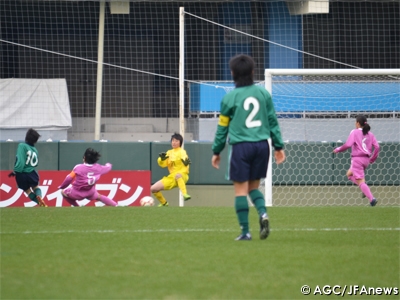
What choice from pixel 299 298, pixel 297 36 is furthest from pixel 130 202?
pixel 299 298

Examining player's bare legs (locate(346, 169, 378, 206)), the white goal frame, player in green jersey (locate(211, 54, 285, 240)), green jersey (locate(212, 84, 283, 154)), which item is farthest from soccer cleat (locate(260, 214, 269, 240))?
player's bare legs (locate(346, 169, 378, 206))

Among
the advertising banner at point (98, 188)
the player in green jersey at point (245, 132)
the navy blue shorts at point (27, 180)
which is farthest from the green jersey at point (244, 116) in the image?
the advertising banner at point (98, 188)

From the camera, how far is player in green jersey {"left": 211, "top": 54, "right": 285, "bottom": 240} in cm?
757

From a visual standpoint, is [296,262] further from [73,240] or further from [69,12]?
[69,12]

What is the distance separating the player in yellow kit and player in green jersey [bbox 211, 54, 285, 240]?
8.12 meters

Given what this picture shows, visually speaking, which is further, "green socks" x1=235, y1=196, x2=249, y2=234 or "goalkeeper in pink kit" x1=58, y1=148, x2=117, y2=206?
"goalkeeper in pink kit" x1=58, y1=148, x2=117, y2=206

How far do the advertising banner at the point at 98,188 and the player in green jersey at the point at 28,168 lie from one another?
88cm

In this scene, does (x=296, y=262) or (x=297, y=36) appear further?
(x=297, y=36)

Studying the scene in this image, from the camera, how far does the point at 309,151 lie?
18625 mm

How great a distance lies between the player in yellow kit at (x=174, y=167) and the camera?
1584cm

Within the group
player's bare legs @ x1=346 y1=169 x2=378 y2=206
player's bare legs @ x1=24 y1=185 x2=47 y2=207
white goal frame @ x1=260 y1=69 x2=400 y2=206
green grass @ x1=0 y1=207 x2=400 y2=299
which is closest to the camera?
green grass @ x1=0 y1=207 x2=400 y2=299

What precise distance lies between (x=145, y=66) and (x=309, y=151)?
649 cm

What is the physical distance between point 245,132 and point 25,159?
8933 millimetres

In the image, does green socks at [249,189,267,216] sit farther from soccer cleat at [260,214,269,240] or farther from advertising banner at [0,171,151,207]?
advertising banner at [0,171,151,207]
